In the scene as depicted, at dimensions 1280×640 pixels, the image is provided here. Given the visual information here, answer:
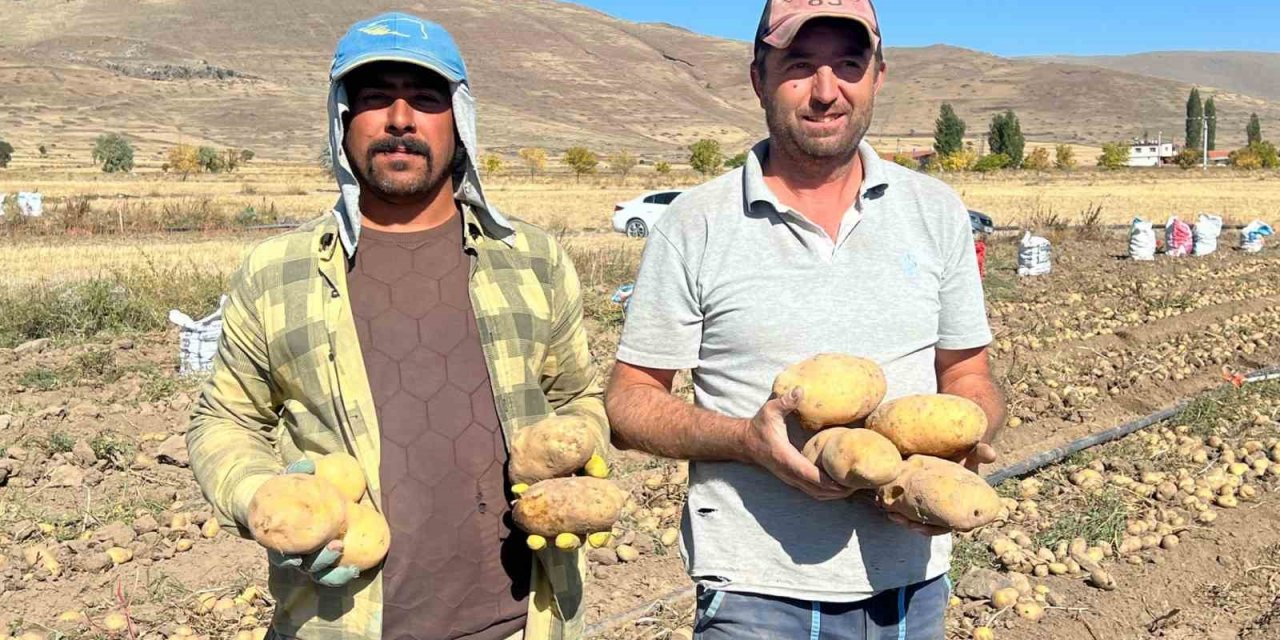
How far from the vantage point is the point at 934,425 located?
2105 mm

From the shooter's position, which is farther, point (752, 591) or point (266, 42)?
point (266, 42)

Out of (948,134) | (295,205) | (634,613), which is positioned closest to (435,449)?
(634,613)

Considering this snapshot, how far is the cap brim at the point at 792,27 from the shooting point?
2148 mm

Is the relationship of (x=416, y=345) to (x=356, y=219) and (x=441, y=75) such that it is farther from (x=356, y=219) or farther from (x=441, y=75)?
(x=441, y=75)

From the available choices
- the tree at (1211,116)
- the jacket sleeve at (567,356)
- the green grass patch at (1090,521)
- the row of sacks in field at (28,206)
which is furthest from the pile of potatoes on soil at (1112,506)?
the tree at (1211,116)

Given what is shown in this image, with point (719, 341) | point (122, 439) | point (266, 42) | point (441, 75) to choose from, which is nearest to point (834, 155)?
point (719, 341)

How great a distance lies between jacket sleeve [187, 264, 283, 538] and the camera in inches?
84.8

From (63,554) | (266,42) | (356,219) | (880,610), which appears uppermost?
(266,42)

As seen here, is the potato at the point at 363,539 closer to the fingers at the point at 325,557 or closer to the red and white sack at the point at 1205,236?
the fingers at the point at 325,557

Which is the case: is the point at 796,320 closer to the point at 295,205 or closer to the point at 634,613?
the point at 634,613

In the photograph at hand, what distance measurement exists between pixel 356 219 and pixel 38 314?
8.66m

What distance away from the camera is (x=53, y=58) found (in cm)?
12675

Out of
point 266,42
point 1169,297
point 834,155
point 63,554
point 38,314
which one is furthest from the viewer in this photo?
point 266,42

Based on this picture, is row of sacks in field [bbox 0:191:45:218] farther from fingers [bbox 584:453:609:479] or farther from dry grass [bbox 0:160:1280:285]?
fingers [bbox 584:453:609:479]
